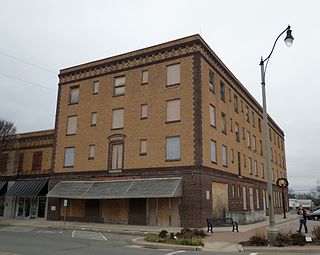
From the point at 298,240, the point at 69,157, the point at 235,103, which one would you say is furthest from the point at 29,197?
the point at 298,240

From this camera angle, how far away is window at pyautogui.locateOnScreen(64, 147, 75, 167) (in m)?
32.2

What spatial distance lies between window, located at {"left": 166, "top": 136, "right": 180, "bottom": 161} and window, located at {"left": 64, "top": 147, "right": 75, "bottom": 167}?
1007 centimetres

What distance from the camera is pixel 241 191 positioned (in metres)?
34.3

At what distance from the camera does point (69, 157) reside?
107ft

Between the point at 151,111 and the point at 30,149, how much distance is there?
1610 cm

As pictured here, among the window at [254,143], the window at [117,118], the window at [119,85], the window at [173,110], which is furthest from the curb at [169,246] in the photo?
the window at [254,143]

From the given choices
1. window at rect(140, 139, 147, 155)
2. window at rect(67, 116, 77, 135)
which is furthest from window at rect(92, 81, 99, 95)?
window at rect(140, 139, 147, 155)

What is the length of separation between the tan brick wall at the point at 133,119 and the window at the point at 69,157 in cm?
37

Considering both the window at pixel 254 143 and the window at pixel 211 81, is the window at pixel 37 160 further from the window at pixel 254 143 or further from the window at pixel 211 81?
the window at pixel 254 143

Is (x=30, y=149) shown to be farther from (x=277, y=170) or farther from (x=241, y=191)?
(x=277, y=170)

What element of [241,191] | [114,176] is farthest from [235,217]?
[114,176]

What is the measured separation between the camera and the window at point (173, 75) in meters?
28.1

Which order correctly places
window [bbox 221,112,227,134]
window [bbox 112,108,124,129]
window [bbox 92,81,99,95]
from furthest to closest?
window [bbox 92,81,99,95], window [bbox 221,112,227,134], window [bbox 112,108,124,129]

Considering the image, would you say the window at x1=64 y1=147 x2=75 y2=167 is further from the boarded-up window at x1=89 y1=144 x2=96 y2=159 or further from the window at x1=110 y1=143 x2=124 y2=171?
the window at x1=110 y1=143 x2=124 y2=171
